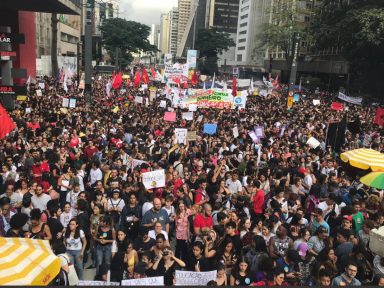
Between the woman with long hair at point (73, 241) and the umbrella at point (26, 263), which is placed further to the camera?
the woman with long hair at point (73, 241)

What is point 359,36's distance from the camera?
3356 cm

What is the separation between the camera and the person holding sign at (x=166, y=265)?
5.93 meters

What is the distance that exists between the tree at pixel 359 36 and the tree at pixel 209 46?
178ft

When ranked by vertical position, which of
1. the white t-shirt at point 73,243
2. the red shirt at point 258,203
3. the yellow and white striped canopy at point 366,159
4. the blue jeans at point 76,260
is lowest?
the blue jeans at point 76,260

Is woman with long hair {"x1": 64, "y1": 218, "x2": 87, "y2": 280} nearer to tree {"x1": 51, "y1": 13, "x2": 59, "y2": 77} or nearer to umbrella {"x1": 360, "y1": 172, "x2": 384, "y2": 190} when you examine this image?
umbrella {"x1": 360, "y1": 172, "x2": 384, "y2": 190}

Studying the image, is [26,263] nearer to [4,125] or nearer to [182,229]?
[182,229]

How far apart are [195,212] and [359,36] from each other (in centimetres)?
3081

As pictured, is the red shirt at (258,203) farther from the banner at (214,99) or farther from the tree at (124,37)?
the tree at (124,37)

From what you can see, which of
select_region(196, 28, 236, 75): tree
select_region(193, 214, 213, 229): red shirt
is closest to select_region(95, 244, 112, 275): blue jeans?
select_region(193, 214, 213, 229): red shirt

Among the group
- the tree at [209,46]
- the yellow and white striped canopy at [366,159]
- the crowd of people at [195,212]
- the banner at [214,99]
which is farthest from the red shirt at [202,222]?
the tree at [209,46]

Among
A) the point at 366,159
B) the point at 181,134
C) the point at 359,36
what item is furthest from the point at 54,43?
the point at 366,159

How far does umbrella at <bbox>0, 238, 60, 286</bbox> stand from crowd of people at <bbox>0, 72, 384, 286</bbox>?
45.7 inches

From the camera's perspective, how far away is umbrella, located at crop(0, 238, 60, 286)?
153 inches

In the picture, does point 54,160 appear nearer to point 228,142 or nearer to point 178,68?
point 228,142
